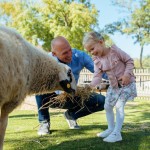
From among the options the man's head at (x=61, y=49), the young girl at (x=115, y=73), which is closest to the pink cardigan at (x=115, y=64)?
the young girl at (x=115, y=73)

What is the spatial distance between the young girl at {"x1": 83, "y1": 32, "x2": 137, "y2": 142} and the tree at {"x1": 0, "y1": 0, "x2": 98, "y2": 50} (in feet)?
81.7

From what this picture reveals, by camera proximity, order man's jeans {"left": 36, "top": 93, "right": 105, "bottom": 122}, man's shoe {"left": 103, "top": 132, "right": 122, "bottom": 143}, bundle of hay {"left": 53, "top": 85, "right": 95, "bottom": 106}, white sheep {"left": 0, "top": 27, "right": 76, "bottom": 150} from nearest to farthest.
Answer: white sheep {"left": 0, "top": 27, "right": 76, "bottom": 150}
man's shoe {"left": 103, "top": 132, "right": 122, "bottom": 143}
bundle of hay {"left": 53, "top": 85, "right": 95, "bottom": 106}
man's jeans {"left": 36, "top": 93, "right": 105, "bottom": 122}

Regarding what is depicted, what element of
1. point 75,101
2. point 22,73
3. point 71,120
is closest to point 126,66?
point 75,101

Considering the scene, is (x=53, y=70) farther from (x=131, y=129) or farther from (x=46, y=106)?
(x=131, y=129)

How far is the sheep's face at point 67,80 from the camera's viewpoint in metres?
5.21

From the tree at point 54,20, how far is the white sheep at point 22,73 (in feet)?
81.1

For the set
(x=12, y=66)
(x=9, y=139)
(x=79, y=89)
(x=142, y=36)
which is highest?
(x=142, y=36)

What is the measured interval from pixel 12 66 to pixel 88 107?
212 cm

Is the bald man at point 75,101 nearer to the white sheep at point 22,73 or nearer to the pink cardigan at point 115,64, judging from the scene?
the white sheep at point 22,73

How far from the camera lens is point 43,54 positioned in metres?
5.11

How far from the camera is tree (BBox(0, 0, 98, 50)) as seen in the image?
3008 centimetres

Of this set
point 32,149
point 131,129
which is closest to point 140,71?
point 131,129

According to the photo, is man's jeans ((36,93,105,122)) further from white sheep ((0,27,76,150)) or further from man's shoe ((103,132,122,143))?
man's shoe ((103,132,122,143))

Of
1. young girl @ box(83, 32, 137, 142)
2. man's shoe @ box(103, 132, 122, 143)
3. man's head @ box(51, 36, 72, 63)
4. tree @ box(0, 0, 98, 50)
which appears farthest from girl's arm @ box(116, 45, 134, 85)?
tree @ box(0, 0, 98, 50)
